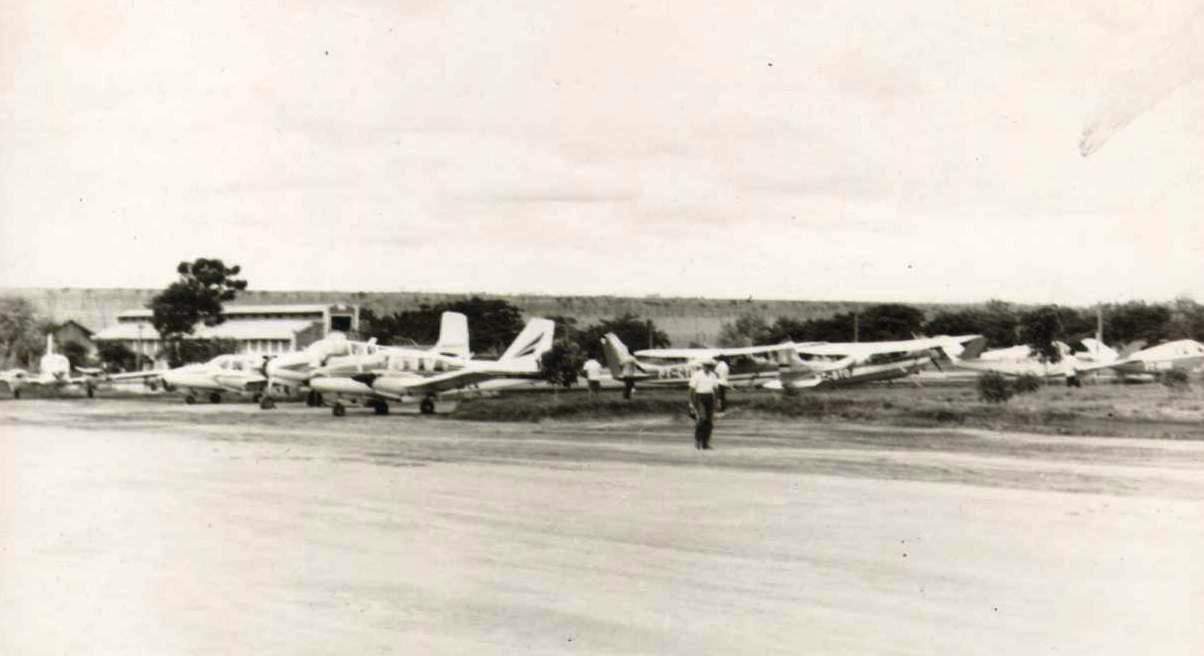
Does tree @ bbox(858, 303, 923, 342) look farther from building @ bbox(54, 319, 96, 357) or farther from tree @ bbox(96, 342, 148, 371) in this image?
tree @ bbox(96, 342, 148, 371)

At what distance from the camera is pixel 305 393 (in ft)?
54.0

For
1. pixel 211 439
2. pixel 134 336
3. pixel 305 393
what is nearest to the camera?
pixel 211 439

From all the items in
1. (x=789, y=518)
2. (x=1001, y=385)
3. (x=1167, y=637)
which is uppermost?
(x=1001, y=385)

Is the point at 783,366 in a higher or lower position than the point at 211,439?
higher

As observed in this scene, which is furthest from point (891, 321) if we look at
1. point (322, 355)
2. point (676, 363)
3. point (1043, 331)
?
point (322, 355)

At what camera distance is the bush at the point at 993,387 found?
8.40 m

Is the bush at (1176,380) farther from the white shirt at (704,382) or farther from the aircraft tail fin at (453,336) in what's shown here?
the aircraft tail fin at (453,336)

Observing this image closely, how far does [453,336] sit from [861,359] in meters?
3.96

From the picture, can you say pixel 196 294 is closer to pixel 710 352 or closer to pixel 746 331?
pixel 710 352

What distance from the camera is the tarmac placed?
4961mm

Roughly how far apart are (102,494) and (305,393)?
923 centimetres

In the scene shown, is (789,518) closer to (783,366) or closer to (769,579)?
(769,579)

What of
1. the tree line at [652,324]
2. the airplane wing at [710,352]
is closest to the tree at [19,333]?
the tree line at [652,324]

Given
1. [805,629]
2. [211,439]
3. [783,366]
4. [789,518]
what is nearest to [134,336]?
[211,439]
